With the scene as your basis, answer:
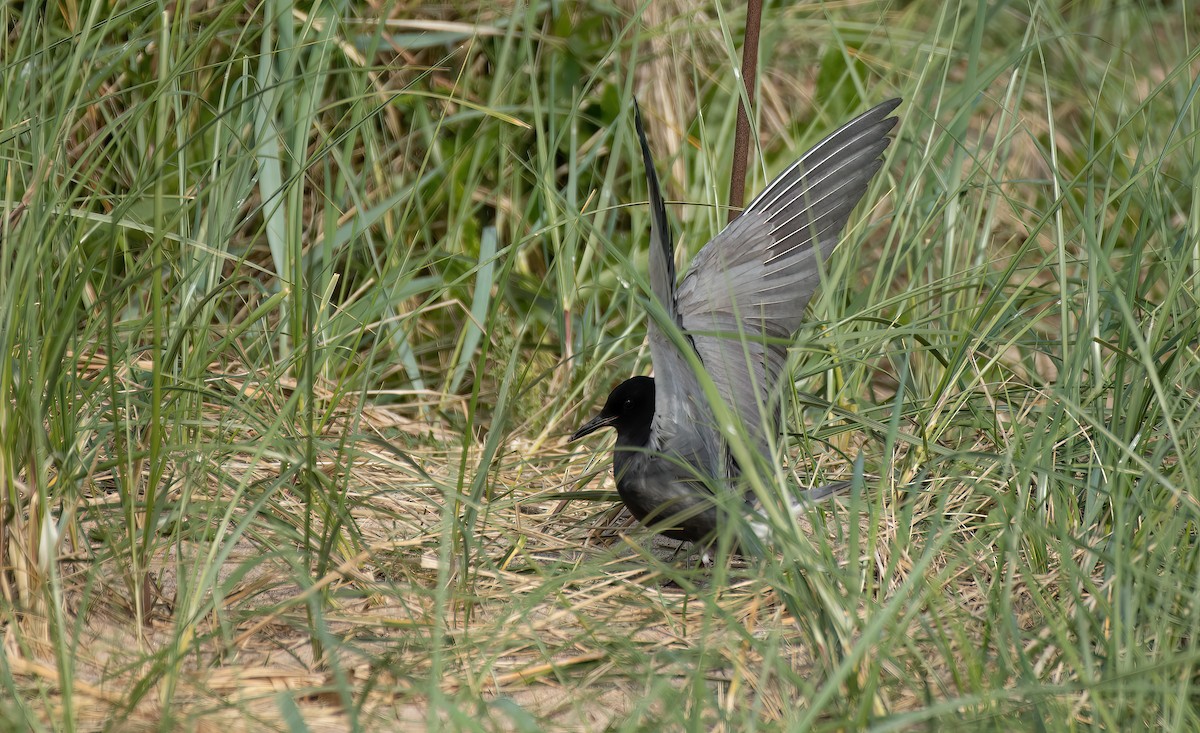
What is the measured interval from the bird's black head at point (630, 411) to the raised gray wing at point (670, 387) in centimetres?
21

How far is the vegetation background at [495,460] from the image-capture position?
1.68 meters

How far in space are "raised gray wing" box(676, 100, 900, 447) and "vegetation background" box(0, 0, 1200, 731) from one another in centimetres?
11

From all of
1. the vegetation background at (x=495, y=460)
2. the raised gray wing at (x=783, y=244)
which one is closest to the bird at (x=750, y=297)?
the raised gray wing at (x=783, y=244)

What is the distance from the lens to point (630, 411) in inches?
109

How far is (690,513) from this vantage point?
1974 millimetres

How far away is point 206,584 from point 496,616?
0.51m

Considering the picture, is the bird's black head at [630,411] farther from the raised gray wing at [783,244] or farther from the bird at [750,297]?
the raised gray wing at [783,244]

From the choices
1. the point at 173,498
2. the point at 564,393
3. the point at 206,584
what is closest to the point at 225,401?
the point at 173,498

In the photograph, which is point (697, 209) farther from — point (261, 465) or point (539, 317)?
point (261, 465)

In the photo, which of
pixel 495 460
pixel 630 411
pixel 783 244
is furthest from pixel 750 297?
pixel 495 460

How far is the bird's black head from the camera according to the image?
8.98 feet

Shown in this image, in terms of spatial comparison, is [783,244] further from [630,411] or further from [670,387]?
[630,411]

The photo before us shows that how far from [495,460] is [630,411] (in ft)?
1.10

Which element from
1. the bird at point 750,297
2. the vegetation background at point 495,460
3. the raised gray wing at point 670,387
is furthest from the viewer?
the bird at point 750,297
